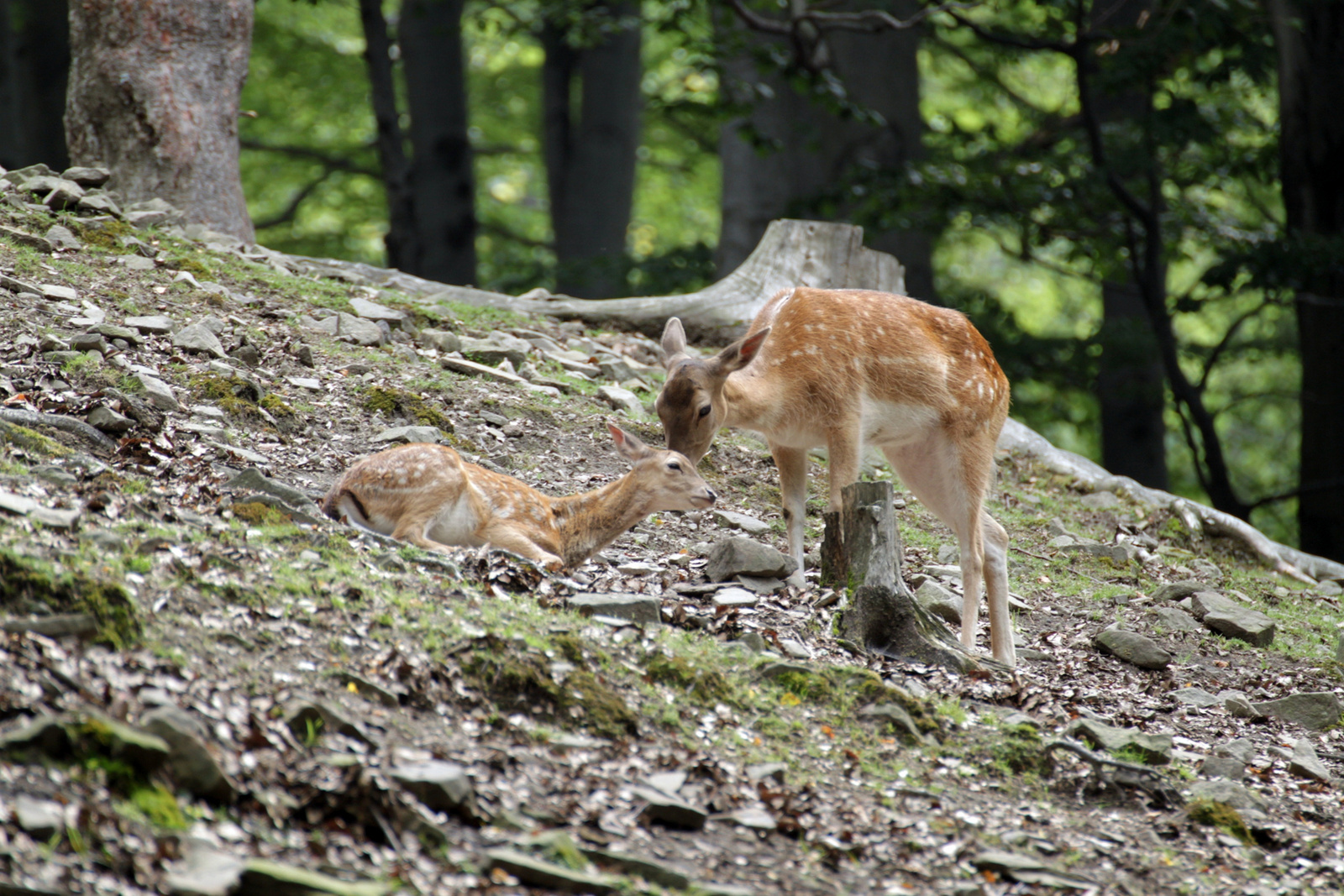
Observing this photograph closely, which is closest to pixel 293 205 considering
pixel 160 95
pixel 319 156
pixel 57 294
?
pixel 319 156

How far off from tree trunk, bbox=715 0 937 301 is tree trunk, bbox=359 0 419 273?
13.5 ft

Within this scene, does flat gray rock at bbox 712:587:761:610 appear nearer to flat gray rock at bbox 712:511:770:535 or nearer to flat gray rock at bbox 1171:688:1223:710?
flat gray rock at bbox 712:511:770:535

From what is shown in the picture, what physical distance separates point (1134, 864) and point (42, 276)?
286 inches

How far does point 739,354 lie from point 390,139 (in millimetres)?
10672

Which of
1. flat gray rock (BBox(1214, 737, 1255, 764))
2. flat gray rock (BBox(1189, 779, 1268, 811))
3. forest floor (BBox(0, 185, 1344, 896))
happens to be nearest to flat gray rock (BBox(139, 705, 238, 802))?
forest floor (BBox(0, 185, 1344, 896))

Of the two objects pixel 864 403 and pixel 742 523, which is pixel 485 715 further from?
pixel 742 523

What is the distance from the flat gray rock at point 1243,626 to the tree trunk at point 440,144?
11928 mm

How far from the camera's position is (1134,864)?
13.3 ft

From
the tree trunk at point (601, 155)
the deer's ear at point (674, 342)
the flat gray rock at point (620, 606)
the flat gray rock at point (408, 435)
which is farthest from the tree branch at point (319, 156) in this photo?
the flat gray rock at point (620, 606)

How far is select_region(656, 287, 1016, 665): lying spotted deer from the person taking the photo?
6.71 metres

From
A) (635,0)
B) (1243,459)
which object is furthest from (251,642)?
(1243,459)

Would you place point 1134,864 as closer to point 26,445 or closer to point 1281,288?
point 26,445

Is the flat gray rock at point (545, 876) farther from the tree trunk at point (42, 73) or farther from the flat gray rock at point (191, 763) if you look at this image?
the tree trunk at point (42, 73)

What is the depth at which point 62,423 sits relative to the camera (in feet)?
19.5
